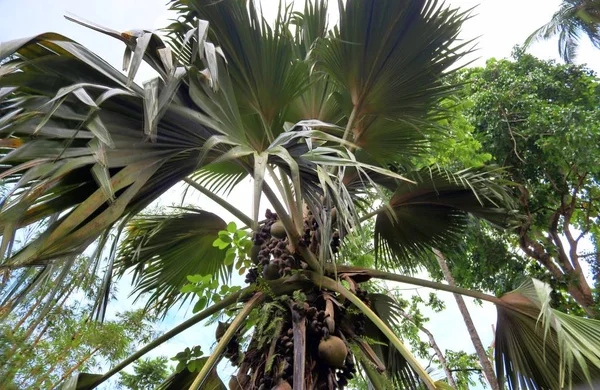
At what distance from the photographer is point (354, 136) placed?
2725mm

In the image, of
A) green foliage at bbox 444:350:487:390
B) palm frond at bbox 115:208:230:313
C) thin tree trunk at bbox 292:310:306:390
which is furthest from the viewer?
green foliage at bbox 444:350:487:390

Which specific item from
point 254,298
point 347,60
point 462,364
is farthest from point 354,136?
point 462,364

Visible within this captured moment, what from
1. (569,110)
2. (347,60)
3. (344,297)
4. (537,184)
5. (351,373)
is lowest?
(351,373)

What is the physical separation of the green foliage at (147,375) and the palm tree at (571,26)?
8215 millimetres

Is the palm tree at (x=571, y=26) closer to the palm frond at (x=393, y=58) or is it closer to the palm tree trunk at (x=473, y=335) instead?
the palm tree trunk at (x=473, y=335)

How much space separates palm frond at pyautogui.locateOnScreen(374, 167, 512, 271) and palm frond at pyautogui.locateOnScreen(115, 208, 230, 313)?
104 centimetres

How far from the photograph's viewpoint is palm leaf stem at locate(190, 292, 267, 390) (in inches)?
73.7

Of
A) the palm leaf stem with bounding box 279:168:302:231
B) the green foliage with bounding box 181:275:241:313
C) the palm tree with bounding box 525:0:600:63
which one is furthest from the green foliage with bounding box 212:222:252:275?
the palm tree with bounding box 525:0:600:63

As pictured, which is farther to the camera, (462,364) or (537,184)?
(462,364)

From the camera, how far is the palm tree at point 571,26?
8.52 metres

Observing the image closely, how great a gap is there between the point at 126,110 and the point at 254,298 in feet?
3.51

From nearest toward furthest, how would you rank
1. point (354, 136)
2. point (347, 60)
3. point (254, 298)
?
point (254, 298), point (347, 60), point (354, 136)

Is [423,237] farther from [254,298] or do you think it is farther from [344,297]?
[254,298]

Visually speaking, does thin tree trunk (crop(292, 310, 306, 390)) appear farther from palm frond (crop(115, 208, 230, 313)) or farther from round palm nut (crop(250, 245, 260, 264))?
palm frond (crop(115, 208, 230, 313))
